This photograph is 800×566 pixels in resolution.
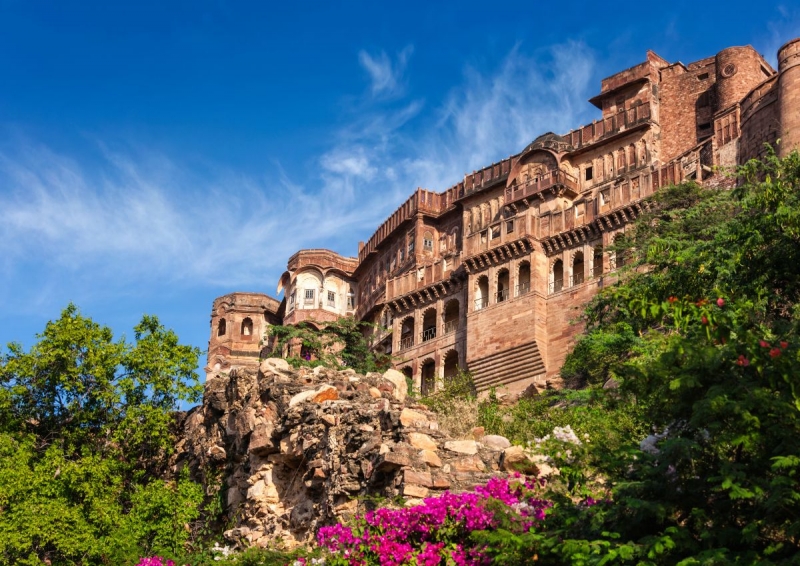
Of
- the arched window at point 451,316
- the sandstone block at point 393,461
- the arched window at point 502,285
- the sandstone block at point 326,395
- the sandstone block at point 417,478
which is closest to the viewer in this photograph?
the sandstone block at point 417,478

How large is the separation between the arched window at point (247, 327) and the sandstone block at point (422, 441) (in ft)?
167

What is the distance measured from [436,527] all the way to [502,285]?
28813 millimetres

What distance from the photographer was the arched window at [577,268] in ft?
132

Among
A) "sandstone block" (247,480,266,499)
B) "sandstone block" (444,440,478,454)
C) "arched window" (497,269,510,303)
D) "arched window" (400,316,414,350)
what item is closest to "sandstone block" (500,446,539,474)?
"sandstone block" (444,440,478,454)

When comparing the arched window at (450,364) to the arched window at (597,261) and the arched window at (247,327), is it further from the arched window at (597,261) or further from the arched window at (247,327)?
the arched window at (247,327)

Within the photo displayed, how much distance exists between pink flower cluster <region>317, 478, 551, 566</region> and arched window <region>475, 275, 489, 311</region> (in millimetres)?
28264

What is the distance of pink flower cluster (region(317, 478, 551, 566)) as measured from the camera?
1296 cm

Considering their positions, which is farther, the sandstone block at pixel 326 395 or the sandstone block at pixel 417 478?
the sandstone block at pixel 326 395

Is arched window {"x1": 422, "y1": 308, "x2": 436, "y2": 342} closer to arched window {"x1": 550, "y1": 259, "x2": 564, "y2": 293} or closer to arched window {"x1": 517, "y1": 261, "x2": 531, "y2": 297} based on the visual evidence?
arched window {"x1": 517, "y1": 261, "x2": 531, "y2": 297}

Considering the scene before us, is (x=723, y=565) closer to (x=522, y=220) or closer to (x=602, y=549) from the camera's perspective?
(x=602, y=549)

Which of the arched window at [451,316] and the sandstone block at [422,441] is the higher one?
the arched window at [451,316]

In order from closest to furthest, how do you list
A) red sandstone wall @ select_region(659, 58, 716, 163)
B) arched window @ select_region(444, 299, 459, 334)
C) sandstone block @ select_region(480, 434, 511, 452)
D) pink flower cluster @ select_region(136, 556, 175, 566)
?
sandstone block @ select_region(480, 434, 511, 452)
pink flower cluster @ select_region(136, 556, 175, 566)
arched window @ select_region(444, 299, 459, 334)
red sandstone wall @ select_region(659, 58, 716, 163)

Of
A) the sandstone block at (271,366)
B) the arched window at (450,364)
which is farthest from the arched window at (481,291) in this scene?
the sandstone block at (271,366)

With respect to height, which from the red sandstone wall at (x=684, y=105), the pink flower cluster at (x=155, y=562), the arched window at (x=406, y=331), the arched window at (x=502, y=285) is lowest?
the pink flower cluster at (x=155, y=562)
